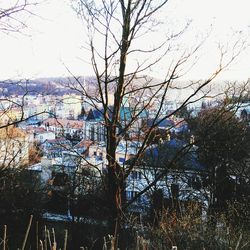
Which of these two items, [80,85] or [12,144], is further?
[12,144]

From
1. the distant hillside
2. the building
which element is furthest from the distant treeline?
the building

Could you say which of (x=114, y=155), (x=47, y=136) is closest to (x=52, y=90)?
(x=114, y=155)

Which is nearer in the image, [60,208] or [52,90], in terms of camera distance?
[52,90]

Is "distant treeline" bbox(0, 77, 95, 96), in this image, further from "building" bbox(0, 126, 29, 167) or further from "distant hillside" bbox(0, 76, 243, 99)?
"building" bbox(0, 126, 29, 167)

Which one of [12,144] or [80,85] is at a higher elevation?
[12,144]

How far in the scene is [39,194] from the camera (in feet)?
71.7

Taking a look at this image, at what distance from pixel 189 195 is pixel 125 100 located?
1465 centimetres

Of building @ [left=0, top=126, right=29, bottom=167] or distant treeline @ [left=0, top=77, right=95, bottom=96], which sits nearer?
distant treeline @ [left=0, top=77, right=95, bottom=96]

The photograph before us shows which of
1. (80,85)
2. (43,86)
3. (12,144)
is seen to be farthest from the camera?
(12,144)

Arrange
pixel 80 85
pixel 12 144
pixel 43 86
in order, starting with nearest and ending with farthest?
pixel 43 86, pixel 80 85, pixel 12 144

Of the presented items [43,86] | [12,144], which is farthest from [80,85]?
[12,144]

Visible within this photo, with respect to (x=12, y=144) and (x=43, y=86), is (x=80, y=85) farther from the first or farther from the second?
(x=12, y=144)

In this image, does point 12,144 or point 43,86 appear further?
point 12,144

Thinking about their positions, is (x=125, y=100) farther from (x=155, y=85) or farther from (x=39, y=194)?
(x=39, y=194)
